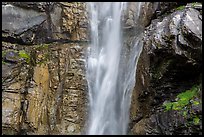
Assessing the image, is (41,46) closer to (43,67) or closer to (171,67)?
(43,67)

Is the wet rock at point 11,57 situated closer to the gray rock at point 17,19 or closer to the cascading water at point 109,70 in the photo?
the gray rock at point 17,19

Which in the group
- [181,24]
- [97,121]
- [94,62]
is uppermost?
[181,24]

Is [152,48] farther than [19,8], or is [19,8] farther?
[19,8]

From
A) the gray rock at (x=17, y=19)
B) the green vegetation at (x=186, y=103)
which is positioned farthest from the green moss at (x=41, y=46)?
the green vegetation at (x=186, y=103)

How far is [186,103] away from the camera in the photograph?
6.51 m

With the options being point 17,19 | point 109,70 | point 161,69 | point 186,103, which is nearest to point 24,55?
point 17,19

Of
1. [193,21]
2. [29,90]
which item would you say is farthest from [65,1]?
[193,21]

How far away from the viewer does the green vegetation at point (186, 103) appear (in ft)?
20.7

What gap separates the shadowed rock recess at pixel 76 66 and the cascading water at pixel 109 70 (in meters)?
0.22

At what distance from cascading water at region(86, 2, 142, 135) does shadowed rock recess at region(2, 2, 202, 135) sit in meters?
0.22

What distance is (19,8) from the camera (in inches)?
371

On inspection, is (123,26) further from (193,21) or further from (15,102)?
(15,102)

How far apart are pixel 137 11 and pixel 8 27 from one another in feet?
12.3

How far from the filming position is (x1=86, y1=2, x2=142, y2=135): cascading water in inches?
334
